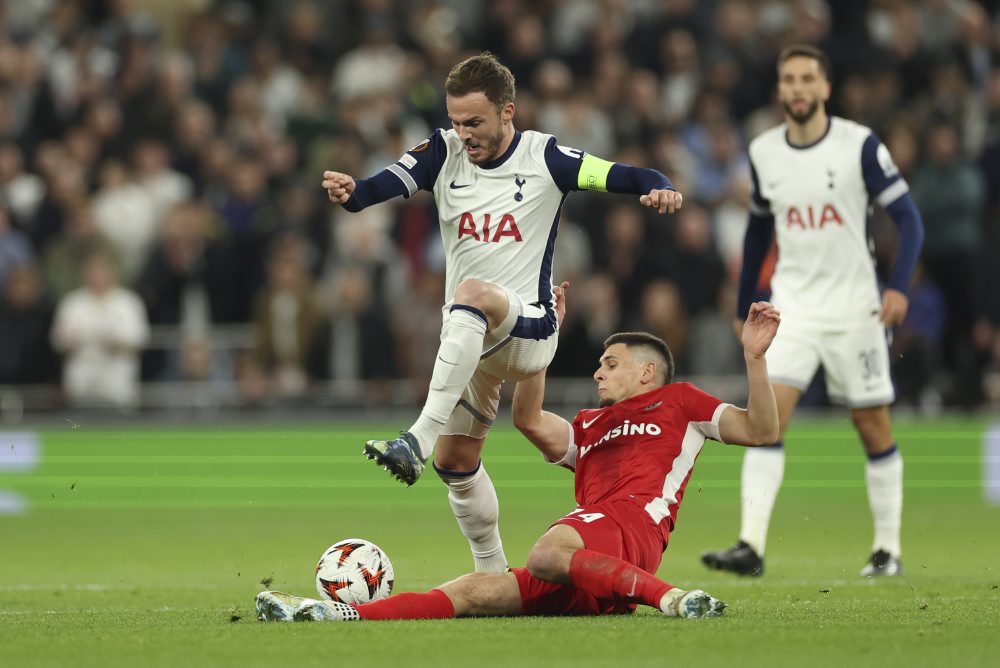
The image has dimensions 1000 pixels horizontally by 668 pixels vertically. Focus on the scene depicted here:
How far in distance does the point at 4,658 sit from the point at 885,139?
1277 centimetres

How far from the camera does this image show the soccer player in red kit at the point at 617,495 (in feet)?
22.1

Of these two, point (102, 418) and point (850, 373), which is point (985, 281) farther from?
point (102, 418)

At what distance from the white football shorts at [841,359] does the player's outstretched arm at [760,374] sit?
249 cm

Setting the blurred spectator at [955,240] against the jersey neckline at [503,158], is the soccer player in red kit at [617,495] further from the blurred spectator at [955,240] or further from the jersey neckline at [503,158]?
the blurred spectator at [955,240]

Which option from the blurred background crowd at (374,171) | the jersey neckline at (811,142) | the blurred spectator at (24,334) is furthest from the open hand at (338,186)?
the blurred spectator at (24,334)

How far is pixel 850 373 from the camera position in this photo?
9672 millimetres

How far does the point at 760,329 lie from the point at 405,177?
1.81m

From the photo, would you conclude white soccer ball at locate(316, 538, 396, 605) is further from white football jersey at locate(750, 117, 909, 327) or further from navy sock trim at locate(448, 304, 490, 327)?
white football jersey at locate(750, 117, 909, 327)

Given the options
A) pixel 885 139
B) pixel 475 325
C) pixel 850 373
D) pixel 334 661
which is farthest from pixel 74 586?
pixel 885 139

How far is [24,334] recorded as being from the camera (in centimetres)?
1727

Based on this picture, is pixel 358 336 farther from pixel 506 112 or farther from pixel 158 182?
pixel 506 112

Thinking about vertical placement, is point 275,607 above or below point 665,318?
below

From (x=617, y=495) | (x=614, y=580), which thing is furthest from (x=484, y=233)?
(x=614, y=580)

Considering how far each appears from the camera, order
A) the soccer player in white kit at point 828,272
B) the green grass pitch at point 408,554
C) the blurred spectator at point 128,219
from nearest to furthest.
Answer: the green grass pitch at point 408,554 < the soccer player in white kit at point 828,272 < the blurred spectator at point 128,219
